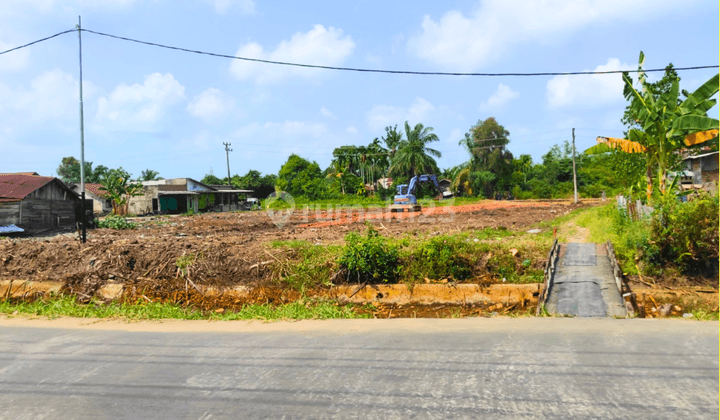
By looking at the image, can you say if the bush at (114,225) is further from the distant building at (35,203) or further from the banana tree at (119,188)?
the banana tree at (119,188)

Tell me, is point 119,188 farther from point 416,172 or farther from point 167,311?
point 167,311

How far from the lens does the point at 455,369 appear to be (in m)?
5.67

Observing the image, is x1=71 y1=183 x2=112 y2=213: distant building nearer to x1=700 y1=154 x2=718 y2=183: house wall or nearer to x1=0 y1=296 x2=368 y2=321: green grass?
x1=0 y1=296 x2=368 y2=321: green grass

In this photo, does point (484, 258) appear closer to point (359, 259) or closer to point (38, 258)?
point (359, 259)

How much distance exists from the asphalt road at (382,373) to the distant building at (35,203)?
20348 mm

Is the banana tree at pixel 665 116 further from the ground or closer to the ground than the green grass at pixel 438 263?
further from the ground

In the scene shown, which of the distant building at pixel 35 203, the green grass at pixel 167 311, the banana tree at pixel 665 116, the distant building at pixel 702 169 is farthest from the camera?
the distant building at pixel 702 169

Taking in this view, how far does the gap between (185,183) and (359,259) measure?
43.0m

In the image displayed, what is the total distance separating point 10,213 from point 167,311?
63.1ft

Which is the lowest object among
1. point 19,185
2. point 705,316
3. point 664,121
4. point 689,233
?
point 705,316

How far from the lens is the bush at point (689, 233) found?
11.0m

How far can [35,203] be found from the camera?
26234 millimetres

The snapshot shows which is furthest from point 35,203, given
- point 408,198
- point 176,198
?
point 176,198

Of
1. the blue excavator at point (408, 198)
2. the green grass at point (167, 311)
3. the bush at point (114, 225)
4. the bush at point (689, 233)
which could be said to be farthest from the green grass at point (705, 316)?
the bush at point (114, 225)
